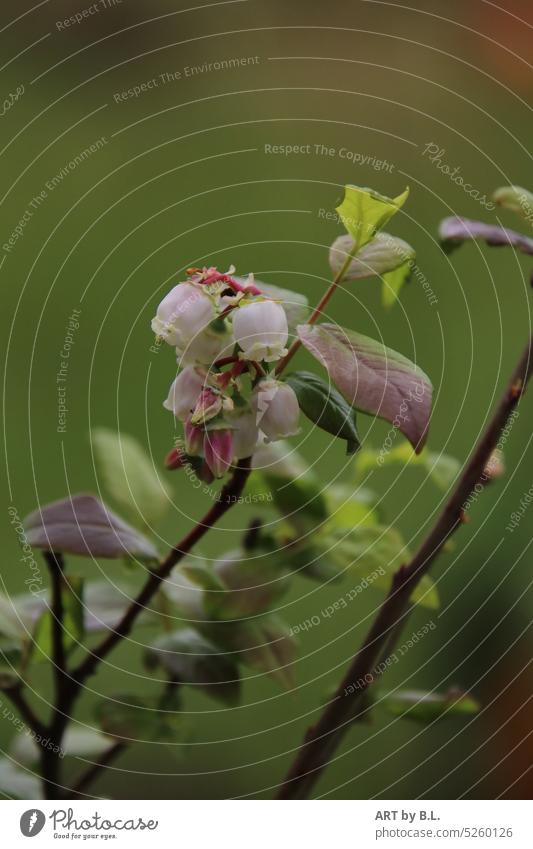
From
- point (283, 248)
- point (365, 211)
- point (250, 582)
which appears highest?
point (283, 248)

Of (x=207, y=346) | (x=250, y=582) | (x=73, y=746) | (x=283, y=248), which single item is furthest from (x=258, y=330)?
(x=283, y=248)

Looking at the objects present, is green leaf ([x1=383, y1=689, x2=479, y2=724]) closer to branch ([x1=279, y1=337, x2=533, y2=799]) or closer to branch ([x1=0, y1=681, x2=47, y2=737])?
branch ([x1=279, y1=337, x2=533, y2=799])

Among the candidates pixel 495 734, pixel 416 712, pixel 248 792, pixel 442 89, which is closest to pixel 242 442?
pixel 416 712

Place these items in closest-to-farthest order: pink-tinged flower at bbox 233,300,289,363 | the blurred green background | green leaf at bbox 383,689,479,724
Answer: pink-tinged flower at bbox 233,300,289,363 < green leaf at bbox 383,689,479,724 < the blurred green background

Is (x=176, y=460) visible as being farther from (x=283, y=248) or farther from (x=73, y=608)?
(x=283, y=248)

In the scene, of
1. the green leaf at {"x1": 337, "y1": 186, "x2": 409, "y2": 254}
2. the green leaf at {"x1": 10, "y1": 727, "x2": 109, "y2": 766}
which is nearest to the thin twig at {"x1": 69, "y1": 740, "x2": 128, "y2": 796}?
the green leaf at {"x1": 10, "y1": 727, "x2": 109, "y2": 766}
